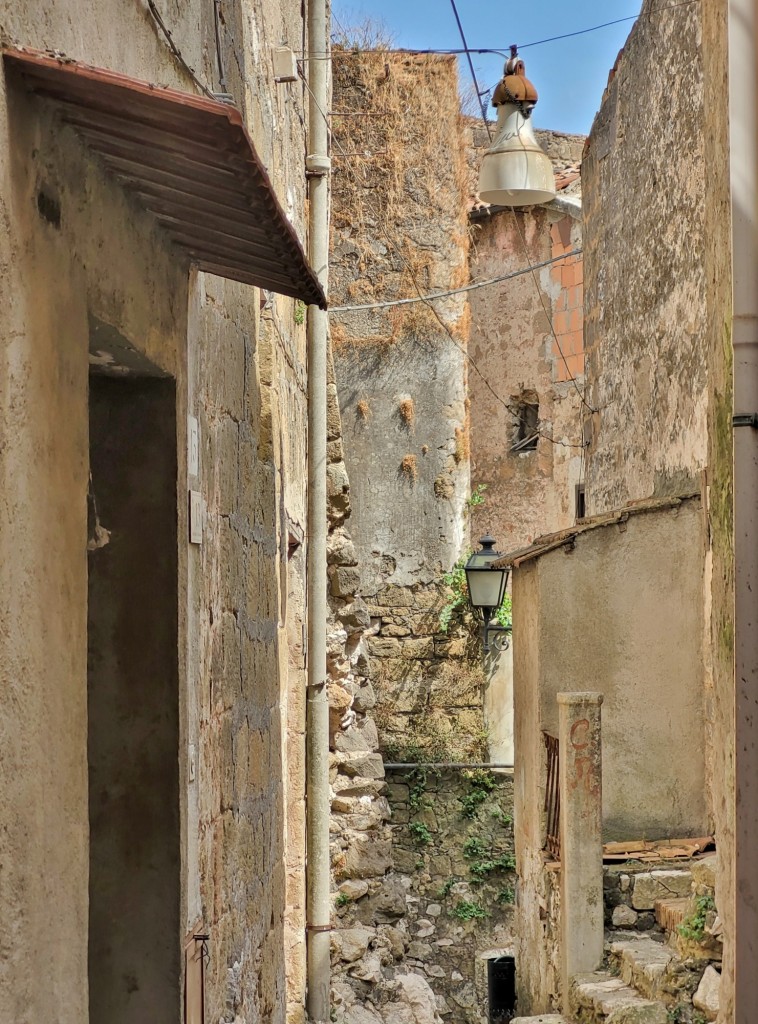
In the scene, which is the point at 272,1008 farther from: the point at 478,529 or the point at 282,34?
the point at 478,529

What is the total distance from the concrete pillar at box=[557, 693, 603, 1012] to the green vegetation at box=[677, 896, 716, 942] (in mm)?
1006

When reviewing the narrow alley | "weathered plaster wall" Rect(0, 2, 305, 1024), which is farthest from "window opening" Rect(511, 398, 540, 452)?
"weathered plaster wall" Rect(0, 2, 305, 1024)

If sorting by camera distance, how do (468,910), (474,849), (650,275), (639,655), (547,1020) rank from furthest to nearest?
(474,849) → (468,910) → (650,275) → (639,655) → (547,1020)

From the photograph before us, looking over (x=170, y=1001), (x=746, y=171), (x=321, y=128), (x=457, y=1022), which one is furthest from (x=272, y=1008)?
(x=457, y=1022)

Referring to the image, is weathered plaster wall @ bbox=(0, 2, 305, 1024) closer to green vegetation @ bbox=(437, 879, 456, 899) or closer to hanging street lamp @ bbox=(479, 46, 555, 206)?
hanging street lamp @ bbox=(479, 46, 555, 206)

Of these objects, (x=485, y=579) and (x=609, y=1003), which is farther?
(x=485, y=579)

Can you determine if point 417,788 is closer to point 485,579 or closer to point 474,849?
point 474,849

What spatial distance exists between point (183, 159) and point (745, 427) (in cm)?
209

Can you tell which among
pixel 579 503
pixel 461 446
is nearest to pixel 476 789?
pixel 461 446

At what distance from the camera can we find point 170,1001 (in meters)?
3.14

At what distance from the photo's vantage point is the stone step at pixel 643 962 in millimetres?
6867

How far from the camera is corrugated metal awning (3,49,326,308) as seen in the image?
6.56ft

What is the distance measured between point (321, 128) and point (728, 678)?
4300mm

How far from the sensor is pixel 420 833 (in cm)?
1237
